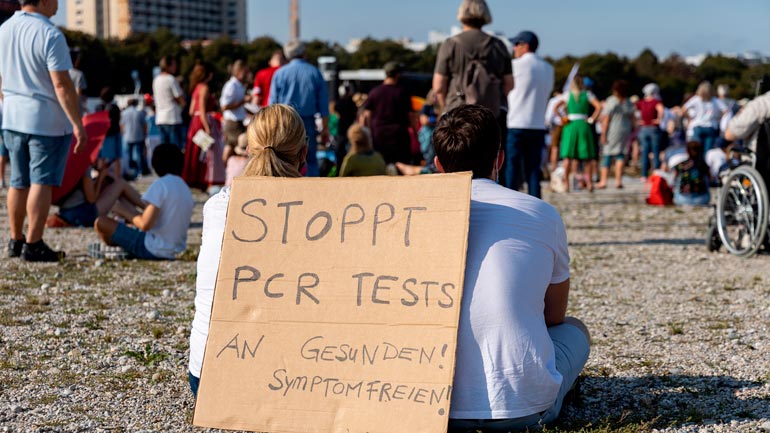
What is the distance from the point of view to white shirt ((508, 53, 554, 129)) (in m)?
9.52

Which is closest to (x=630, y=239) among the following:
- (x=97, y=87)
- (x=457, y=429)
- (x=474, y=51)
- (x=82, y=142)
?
(x=474, y=51)

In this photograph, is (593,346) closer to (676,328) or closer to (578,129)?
(676,328)

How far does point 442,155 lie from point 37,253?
4977mm

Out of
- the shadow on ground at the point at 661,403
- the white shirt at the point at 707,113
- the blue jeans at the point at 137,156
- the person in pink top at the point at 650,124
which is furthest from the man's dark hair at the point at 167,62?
the shadow on ground at the point at 661,403

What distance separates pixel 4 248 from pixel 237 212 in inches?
221

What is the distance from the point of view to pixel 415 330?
3.28m

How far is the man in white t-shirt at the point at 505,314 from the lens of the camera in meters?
3.25

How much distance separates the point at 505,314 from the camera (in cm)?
324

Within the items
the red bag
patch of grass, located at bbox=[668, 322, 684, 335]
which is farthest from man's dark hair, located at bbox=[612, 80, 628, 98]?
patch of grass, located at bbox=[668, 322, 684, 335]

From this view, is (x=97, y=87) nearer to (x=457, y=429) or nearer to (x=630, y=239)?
(x=630, y=239)

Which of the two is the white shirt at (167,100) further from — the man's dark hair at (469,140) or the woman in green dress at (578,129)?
the man's dark hair at (469,140)

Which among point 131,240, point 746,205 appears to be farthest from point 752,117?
point 131,240

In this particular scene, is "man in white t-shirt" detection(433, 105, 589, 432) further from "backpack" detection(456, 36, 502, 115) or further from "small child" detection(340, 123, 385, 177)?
"small child" detection(340, 123, 385, 177)

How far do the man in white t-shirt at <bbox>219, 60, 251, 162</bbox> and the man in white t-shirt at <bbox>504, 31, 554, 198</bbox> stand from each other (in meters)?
3.93
